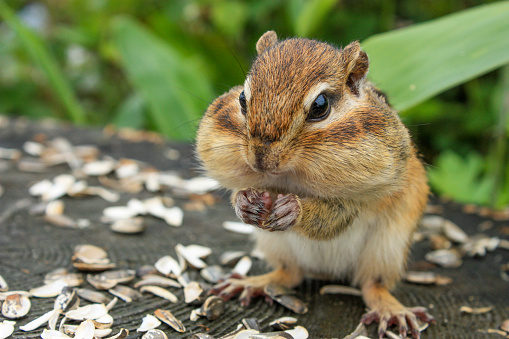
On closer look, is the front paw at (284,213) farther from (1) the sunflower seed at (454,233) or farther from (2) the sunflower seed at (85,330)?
(1) the sunflower seed at (454,233)

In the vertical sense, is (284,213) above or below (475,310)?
above

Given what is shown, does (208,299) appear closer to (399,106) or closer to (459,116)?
(399,106)

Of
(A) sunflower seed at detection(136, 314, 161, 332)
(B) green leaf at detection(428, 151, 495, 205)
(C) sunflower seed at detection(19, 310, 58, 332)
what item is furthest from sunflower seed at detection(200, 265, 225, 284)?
(B) green leaf at detection(428, 151, 495, 205)

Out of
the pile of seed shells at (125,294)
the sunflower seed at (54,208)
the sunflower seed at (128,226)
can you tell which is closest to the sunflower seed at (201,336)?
the pile of seed shells at (125,294)

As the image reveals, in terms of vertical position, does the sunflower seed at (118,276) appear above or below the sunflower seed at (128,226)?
below

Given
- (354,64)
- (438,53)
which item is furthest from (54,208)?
(438,53)

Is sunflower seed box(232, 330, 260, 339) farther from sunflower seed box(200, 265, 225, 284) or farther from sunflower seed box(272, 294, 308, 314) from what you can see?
sunflower seed box(200, 265, 225, 284)

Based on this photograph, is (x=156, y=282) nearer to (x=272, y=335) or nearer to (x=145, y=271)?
(x=145, y=271)
